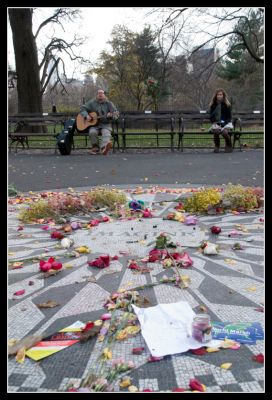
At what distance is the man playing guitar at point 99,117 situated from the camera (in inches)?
463

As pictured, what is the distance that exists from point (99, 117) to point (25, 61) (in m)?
7.48

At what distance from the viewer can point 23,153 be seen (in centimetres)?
1395

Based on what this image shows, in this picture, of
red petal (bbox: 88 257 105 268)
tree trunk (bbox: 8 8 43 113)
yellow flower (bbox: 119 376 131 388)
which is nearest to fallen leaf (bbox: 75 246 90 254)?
red petal (bbox: 88 257 105 268)

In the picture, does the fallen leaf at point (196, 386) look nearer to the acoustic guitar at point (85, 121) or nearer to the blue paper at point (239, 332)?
the blue paper at point (239, 332)

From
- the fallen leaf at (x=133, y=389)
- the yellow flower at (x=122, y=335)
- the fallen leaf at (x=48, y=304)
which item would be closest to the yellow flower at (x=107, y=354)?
the yellow flower at (x=122, y=335)

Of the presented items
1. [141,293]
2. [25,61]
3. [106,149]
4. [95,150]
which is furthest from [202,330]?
[25,61]

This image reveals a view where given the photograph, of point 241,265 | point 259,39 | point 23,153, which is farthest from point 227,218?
point 259,39

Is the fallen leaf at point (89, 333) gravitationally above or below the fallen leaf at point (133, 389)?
above

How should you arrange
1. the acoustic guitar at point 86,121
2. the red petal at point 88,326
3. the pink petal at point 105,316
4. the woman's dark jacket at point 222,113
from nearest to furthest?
the red petal at point 88,326, the pink petal at point 105,316, the acoustic guitar at point 86,121, the woman's dark jacket at point 222,113

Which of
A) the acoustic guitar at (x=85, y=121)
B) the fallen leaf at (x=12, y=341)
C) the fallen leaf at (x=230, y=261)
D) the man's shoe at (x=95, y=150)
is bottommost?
the fallen leaf at (x=12, y=341)

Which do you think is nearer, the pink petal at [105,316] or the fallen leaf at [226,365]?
the fallen leaf at [226,365]

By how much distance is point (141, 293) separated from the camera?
3053mm

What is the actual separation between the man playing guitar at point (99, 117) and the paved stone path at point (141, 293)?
676 centimetres
